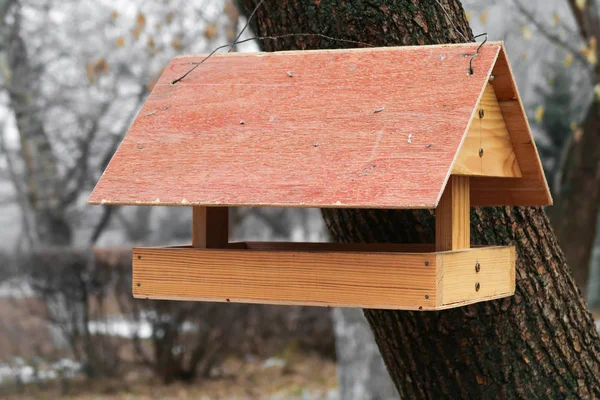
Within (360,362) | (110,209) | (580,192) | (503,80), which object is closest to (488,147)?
(503,80)

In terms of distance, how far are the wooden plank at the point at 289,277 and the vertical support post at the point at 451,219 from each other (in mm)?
227

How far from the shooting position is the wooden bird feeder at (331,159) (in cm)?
164

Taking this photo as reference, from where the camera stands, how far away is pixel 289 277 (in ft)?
5.82

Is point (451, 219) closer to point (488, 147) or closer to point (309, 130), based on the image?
point (488, 147)

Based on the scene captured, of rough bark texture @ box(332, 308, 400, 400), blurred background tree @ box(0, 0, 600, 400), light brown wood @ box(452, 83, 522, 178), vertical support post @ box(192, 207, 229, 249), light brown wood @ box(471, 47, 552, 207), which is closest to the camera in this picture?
light brown wood @ box(452, 83, 522, 178)

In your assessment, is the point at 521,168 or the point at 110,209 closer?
the point at 521,168

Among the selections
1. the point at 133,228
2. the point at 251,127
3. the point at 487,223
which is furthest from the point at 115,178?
the point at 133,228

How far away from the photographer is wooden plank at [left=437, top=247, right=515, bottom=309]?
66.2 inches

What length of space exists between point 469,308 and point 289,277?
633mm

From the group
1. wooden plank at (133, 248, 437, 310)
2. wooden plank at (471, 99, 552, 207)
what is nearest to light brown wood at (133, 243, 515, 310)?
wooden plank at (133, 248, 437, 310)

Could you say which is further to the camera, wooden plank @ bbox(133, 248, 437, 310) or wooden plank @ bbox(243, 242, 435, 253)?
wooden plank @ bbox(243, 242, 435, 253)

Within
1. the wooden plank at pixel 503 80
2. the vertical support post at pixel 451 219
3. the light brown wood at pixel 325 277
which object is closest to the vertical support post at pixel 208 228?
the light brown wood at pixel 325 277

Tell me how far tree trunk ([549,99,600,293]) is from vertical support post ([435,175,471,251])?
5966 millimetres

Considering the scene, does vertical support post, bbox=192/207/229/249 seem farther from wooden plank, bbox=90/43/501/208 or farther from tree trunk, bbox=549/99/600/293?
tree trunk, bbox=549/99/600/293
